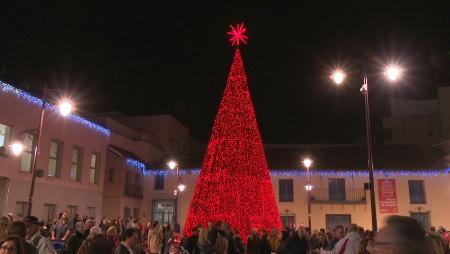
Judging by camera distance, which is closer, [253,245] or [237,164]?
[253,245]

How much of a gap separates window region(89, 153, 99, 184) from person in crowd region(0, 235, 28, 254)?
2685 cm

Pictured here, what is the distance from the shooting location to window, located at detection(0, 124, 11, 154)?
21.9 metres

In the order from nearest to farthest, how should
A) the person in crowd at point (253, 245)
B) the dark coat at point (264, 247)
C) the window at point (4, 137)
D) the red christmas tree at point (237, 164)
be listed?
the dark coat at point (264, 247)
the person in crowd at point (253, 245)
the red christmas tree at point (237, 164)
the window at point (4, 137)

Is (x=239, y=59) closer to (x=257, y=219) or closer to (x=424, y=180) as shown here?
(x=257, y=219)

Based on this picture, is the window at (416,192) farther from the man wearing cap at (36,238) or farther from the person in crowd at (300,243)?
the man wearing cap at (36,238)

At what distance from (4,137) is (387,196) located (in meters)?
29.4

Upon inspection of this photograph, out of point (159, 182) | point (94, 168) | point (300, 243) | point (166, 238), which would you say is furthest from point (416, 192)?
point (300, 243)

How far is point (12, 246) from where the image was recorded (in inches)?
205

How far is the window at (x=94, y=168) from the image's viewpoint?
31484 millimetres

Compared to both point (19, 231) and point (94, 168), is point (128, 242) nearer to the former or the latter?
point (19, 231)

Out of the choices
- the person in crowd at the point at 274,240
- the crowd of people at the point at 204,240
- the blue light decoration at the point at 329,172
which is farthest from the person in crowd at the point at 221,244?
the blue light decoration at the point at 329,172

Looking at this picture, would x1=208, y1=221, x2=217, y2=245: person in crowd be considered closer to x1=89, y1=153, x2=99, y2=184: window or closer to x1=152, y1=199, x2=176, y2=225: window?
x1=89, y1=153, x2=99, y2=184: window

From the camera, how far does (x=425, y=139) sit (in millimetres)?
45469

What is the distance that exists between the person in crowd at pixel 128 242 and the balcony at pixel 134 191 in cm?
3052
